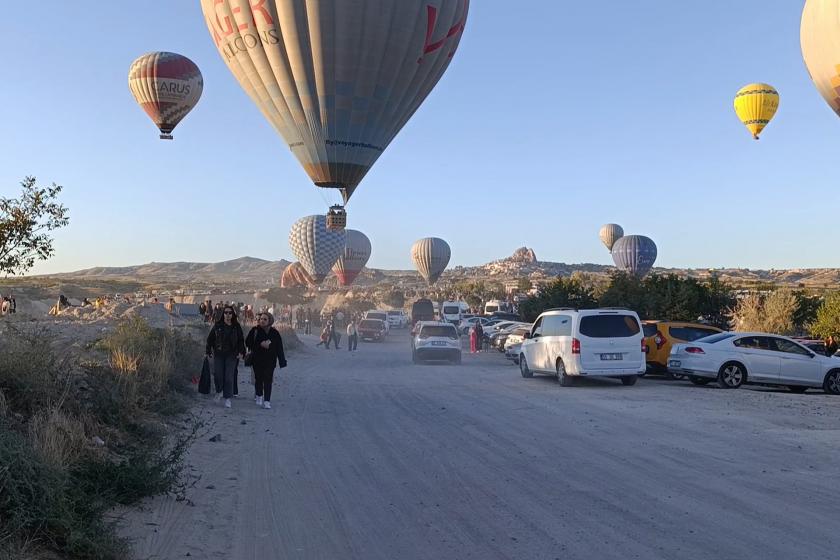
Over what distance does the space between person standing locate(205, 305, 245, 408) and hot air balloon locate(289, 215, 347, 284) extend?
211 ft

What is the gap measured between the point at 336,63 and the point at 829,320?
18.9 m

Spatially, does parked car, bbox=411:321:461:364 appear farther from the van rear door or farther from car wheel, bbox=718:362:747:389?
car wheel, bbox=718:362:747:389

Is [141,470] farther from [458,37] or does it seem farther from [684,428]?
[458,37]

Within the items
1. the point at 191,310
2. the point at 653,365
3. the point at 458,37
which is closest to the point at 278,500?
the point at 653,365

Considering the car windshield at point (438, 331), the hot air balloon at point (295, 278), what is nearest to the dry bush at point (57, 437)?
the car windshield at point (438, 331)

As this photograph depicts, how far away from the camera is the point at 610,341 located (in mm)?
18688

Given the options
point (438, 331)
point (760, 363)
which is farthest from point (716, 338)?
point (438, 331)

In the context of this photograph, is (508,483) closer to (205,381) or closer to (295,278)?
(205,381)

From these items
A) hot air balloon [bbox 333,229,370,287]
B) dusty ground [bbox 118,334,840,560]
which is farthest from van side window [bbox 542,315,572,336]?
hot air balloon [bbox 333,229,370,287]

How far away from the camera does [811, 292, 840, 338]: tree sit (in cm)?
2750

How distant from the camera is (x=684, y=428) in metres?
11.7

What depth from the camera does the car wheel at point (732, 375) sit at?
18344 mm

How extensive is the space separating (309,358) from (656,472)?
24.8 meters

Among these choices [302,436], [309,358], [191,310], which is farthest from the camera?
[191,310]
